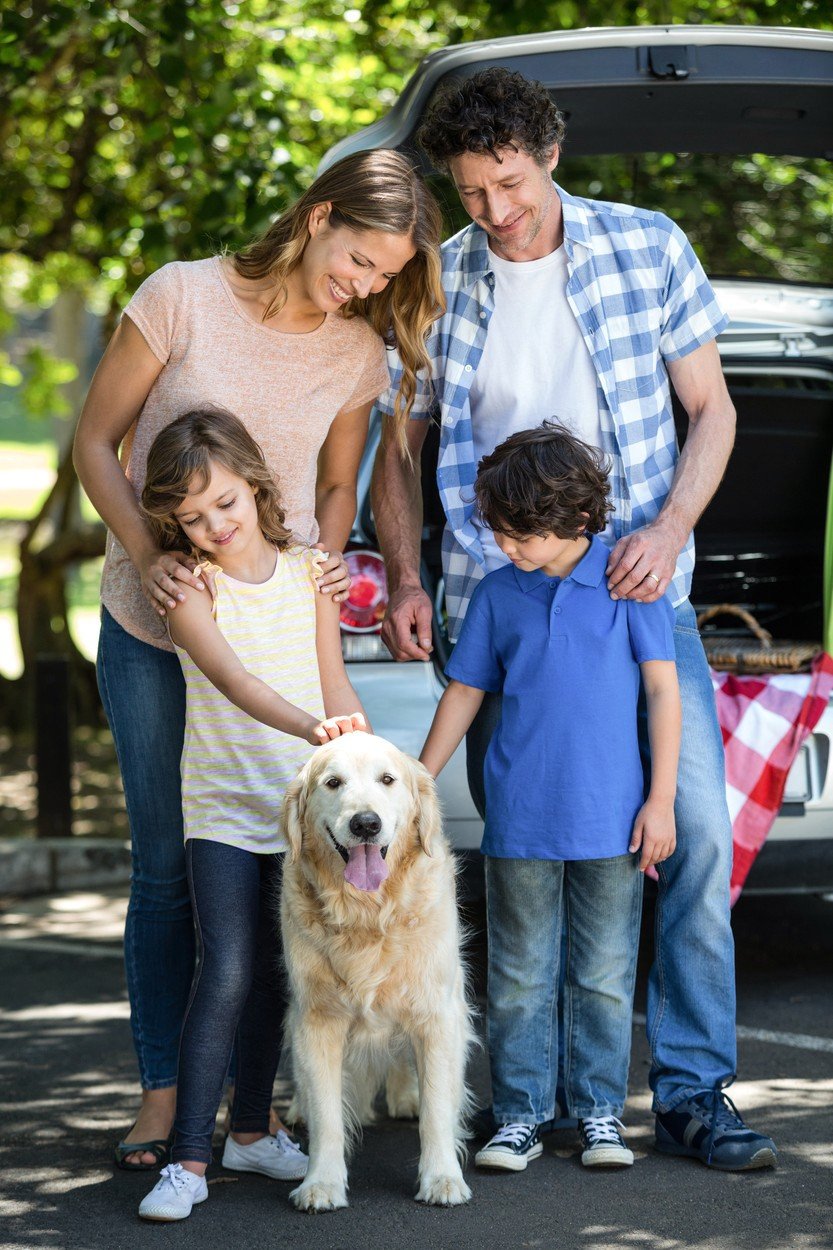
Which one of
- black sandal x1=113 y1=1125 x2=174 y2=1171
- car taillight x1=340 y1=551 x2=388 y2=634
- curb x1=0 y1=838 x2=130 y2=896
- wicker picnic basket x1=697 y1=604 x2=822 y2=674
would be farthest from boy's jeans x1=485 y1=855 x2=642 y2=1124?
curb x1=0 y1=838 x2=130 y2=896

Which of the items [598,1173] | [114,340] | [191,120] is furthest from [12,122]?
[598,1173]

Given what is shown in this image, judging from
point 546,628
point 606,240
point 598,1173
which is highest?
point 606,240

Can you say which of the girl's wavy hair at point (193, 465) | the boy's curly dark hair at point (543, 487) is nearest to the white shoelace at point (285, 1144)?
the girl's wavy hair at point (193, 465)

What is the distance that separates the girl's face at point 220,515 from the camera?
10.9 feet

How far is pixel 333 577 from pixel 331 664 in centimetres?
21

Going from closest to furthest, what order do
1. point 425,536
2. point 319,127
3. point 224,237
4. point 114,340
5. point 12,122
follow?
point 114,340, point 425,536, point 224,237, point 12,122, point 319,127

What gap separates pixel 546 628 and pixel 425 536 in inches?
50.3

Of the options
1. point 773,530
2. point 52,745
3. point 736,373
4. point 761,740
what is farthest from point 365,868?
point 52,745

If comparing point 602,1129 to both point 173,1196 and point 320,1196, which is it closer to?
point 320,1196

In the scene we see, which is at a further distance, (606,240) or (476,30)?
(476,30)

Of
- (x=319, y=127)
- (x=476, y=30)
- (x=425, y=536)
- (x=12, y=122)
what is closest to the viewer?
(x=425, y=536)

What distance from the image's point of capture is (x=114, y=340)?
343cm

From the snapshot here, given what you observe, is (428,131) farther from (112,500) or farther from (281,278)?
(112,500)

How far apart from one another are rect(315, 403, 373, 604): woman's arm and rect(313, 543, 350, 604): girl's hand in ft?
0.20
